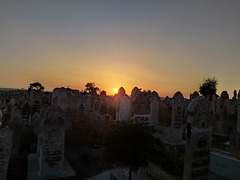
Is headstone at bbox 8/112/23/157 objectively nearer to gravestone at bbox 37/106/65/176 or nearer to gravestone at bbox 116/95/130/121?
gravestone at bbox 37/106/65/176

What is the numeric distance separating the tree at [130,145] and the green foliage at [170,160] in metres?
0.64

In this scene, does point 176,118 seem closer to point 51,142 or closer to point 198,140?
point 198,140

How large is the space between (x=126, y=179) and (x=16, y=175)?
492cm

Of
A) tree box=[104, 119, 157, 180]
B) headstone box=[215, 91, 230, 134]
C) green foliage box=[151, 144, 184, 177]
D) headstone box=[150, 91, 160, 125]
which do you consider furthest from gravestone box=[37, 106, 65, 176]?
headstone box=[215, 91, 230, 134]

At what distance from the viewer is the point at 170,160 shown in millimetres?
5836

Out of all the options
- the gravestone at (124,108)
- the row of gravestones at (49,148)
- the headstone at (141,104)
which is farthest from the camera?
the gravestone at (124,108)

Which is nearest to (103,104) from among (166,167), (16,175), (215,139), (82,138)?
(82,138)

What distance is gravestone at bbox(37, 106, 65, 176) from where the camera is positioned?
6605mm

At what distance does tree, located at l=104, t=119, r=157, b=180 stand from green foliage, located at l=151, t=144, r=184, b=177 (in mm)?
639

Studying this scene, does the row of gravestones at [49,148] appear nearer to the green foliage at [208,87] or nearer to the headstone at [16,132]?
the headstone at [16,132]

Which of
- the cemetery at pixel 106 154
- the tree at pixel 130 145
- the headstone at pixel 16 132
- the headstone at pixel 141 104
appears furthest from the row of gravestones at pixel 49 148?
the headstone at pixel 141 104

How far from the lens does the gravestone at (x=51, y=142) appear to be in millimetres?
6605

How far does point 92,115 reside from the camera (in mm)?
17219

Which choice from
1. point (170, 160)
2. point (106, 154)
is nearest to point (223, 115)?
point (106, 154)
